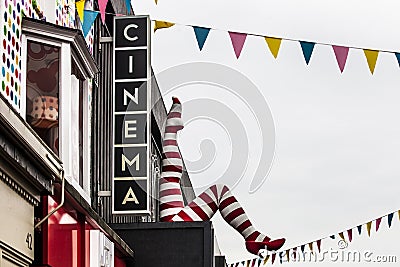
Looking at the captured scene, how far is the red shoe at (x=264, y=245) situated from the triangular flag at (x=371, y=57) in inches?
153

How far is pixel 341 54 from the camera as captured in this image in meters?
14.2

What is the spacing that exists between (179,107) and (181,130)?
0.34m

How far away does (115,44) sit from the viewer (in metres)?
16.2

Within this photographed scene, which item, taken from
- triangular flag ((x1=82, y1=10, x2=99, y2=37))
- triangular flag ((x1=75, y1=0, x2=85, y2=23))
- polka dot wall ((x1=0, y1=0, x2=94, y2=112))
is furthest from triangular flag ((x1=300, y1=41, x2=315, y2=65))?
polka dot wall ((x1=0, y1=0, x2=94, y2=112))

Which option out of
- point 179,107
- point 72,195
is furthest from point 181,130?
point 72,195

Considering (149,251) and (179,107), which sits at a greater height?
(179,107)

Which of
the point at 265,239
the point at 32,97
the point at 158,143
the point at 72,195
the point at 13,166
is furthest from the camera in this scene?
the point at 158,143

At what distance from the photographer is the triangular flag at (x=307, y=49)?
13930 millimetres

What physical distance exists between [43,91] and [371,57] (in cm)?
440

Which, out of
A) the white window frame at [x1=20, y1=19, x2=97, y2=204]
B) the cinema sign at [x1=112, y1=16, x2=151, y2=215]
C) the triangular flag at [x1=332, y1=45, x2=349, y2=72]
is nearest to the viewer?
the white window frame at [x1=20, y1=19, x2=97, y2=204]

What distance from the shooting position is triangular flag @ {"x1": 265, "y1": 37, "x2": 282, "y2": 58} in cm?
Result: 1388

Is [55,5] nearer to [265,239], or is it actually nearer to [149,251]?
[149,251]

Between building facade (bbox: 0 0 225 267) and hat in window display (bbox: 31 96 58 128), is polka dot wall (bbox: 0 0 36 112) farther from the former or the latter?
hat in window display (bbox: 31 96 58 128)

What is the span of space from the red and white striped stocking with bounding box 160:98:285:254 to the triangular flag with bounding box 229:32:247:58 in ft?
12.2
